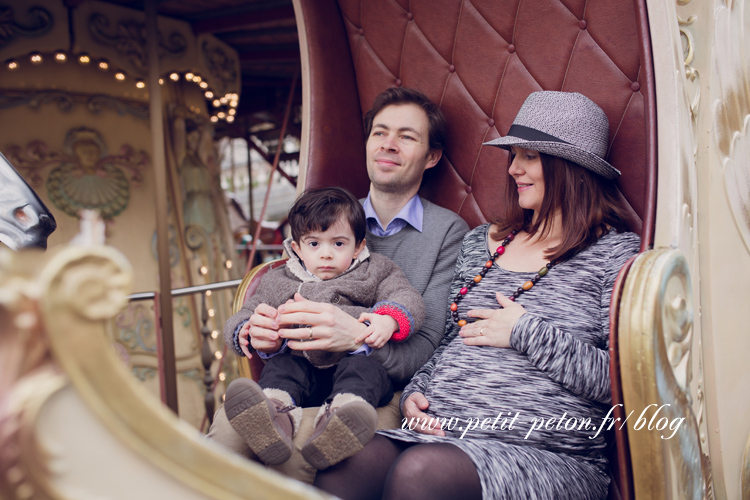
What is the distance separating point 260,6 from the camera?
109 inches

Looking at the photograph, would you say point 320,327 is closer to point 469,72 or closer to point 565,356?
point 565,356

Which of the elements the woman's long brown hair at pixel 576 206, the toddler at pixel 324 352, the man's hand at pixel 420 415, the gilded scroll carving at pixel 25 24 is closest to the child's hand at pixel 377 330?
the toddler at pixel 324 352

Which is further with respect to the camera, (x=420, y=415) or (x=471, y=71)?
(x=471, y=71)

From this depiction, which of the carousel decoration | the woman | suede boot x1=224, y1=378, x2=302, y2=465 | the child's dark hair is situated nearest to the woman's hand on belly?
the woman

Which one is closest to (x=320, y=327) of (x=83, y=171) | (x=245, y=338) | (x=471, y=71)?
(x=245, y=338)

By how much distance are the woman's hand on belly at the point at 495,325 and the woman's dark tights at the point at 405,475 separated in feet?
0.85

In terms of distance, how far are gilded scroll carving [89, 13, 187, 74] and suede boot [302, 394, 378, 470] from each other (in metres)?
2.69

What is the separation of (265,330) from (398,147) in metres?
0.67

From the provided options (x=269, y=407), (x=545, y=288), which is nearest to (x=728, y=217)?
(x=545, y=288)

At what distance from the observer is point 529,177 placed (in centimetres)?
124

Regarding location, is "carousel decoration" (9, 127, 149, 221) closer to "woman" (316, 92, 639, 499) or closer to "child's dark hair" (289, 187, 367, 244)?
"child's dark hair" (289, 187, 367, 244)

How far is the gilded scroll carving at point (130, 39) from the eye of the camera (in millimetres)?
2736

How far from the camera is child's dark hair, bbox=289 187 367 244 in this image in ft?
4.00

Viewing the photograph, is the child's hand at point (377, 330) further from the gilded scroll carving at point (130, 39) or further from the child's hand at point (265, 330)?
the gilded scroll carving at point (130, 39)
